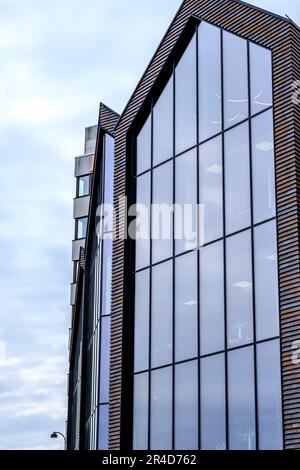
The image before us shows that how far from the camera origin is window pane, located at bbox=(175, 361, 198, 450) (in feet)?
78.4

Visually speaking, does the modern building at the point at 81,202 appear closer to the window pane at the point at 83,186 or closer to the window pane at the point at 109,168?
the window pane at the point at 83,186

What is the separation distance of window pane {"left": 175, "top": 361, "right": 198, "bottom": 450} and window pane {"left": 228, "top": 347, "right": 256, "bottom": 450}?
1563 millimetres

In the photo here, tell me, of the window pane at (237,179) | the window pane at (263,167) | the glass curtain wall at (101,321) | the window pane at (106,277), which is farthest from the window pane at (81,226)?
the window pane at (263,167)

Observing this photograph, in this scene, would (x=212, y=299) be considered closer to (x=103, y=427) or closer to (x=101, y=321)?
(x=101, y=321)

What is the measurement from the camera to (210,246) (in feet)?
81.0

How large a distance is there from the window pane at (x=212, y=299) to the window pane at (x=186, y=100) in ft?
13.3

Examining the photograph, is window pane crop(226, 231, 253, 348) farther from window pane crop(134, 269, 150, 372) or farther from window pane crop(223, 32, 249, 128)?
window pane crop(134, 269, 150, 372)

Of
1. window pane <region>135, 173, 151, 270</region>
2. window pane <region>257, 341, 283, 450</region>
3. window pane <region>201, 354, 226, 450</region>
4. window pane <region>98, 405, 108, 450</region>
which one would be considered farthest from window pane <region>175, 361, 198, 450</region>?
window pane <region>98, 405, 108, 450</region>

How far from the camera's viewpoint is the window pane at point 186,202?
25623mm

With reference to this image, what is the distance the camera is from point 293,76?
75.8ft

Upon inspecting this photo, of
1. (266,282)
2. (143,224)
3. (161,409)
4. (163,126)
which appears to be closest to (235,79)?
(163,126)

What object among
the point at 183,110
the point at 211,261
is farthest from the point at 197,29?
the point at 211,261
